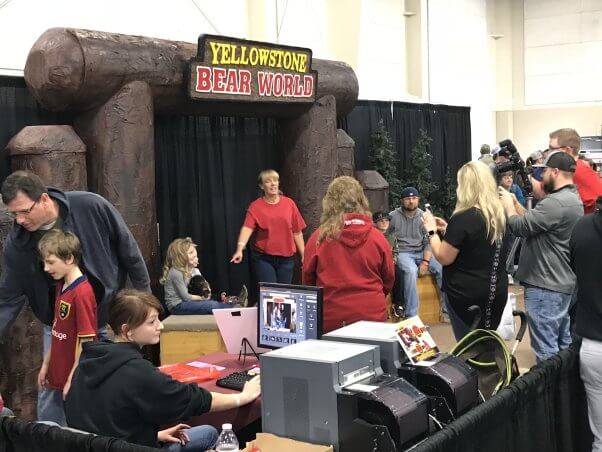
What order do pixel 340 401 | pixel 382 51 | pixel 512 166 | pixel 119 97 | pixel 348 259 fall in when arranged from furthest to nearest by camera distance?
pixel 382 51
pixel 119 97
pixel 512 166
pixel 348 259
pixel 340 401

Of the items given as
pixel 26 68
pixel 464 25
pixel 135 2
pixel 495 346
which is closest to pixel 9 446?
pixel 495 346

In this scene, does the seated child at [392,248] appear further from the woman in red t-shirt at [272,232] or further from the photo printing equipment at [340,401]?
the photo printing equipment at [340,401]

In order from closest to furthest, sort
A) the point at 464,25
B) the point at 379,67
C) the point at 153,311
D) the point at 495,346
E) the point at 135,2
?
the point at 153,311
the point at 495,346
the point at 135,2
the point at 379,67
the point at 464,25

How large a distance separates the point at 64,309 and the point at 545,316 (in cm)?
256

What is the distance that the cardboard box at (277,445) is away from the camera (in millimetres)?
2385

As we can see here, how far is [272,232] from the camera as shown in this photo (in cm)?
687

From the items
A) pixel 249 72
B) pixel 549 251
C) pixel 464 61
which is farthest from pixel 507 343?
pixel 464 61

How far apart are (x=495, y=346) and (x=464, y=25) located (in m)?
9.91

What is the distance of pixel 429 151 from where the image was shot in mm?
10727

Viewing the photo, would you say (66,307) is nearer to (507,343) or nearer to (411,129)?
(507,343)

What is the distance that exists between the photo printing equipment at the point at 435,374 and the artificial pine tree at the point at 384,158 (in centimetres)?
656

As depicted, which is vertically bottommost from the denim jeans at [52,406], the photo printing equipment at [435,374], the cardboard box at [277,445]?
the denim jeans at [52,406]

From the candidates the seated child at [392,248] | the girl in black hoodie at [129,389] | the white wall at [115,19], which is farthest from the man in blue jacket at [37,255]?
the seated child at [392,248]

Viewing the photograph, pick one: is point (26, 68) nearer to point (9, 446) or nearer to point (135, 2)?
point (135, 2)
